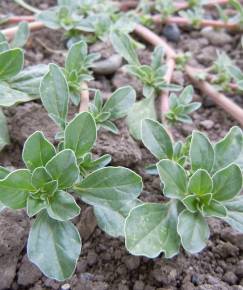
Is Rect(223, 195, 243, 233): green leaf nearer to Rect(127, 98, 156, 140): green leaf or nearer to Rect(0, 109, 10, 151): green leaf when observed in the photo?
Rect(127, 98, 156, 140): green leaf

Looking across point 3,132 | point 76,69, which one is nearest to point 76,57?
point 76,69

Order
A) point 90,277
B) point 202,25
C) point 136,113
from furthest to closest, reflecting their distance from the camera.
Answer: point 202,25 → point 136,113 → point 90,277

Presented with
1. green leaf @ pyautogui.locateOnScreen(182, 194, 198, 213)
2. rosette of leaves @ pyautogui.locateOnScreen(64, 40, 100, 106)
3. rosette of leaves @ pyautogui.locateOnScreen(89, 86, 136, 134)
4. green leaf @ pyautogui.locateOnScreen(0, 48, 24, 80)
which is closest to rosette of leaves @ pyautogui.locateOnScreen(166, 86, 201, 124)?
rosette of leaves @ pyautogui.locateOnScreen(89, 86, 136, 134)

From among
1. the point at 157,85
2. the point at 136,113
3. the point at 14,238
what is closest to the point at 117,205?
the point at 14,238

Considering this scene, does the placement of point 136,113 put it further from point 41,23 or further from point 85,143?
point 41,23

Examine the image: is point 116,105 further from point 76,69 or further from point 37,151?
point 37,151
